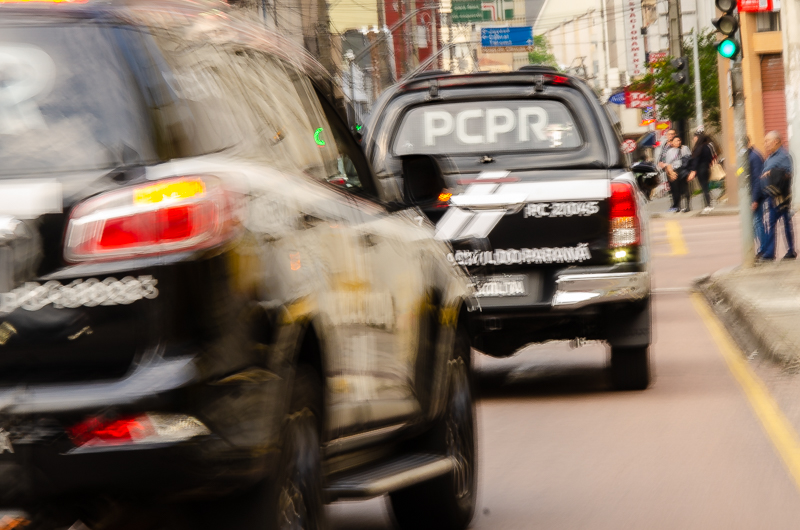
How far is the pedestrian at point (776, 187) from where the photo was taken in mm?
19828

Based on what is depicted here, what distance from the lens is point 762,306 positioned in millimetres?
13406

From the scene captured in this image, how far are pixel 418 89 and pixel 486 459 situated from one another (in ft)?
11.0

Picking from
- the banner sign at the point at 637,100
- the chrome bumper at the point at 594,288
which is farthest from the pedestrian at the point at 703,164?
the chrome bumper at the point at 594,288

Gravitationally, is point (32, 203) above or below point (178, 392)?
above

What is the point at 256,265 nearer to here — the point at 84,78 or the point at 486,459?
the point at 84,78

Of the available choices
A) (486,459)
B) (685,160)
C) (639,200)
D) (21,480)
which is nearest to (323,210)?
(21,480)

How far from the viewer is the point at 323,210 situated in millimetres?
4469

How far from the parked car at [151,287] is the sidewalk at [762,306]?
689 centimetres

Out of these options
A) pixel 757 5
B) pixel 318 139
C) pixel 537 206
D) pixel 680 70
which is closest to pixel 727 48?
pixel 537 206

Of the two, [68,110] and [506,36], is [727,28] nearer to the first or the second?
[68,110]

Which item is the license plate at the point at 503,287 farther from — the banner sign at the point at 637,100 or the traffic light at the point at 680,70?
the banner sign at the point at 637,100

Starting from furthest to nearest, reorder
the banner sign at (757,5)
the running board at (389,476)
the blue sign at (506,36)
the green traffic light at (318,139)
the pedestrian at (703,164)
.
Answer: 1. the blue sign at (506,36)
2. the banner sign at (757,5)
3. the pedestrian at (703,164)
4. the green traffic light at (318,139)
5. the running board at (389,476)

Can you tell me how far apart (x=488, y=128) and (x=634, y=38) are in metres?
77.6

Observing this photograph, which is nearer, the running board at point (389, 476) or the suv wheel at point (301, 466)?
the suv wheel at point (301, 466)
